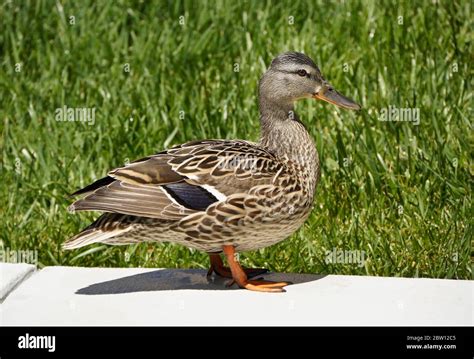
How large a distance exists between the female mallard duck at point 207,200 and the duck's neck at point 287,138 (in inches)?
0.8

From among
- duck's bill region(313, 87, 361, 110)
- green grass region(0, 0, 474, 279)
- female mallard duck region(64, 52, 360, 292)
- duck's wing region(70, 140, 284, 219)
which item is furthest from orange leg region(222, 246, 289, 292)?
duck's bill region(313, 87, 361, 110)

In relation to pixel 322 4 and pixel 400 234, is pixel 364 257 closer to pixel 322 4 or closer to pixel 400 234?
pixel 400 234

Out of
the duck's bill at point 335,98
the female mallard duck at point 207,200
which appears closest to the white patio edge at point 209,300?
the female mallard duck at point 207,200

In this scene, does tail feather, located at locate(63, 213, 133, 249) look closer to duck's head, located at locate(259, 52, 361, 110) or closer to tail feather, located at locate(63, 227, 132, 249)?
tail feather, located at locate(63, 227, 132, 249)

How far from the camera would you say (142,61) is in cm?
904

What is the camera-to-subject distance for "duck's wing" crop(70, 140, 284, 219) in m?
5.63

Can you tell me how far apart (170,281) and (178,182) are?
644 mm

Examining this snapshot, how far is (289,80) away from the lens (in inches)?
238

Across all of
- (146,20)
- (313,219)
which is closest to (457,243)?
(313,219)

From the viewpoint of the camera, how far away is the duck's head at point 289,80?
604 centimetres

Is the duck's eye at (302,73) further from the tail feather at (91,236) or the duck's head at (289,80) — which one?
the tail feather at (91,236)

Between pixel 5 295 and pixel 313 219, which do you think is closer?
pixel 5 295
